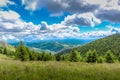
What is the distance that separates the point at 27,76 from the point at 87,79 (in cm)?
221

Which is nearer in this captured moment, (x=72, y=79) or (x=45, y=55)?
(x=72, y=79)

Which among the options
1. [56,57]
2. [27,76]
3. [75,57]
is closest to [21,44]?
[75,57]

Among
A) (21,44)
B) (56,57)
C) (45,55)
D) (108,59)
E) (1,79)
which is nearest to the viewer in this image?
(1,79)

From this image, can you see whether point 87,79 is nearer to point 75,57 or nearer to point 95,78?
point 95,78

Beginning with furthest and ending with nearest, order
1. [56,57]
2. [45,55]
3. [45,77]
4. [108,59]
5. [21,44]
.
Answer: [56,57] → [45,55] → [108,59] → [21,44] → [45,77]

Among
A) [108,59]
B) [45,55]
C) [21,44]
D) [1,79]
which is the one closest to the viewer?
[1,79]

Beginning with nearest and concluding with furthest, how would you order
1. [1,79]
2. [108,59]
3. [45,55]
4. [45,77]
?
[1,79]
[45,77]
[108,59]
[45,55]

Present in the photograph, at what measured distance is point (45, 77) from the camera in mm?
7086

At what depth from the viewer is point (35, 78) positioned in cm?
689

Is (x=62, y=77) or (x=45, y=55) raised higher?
(x=45, y=55)

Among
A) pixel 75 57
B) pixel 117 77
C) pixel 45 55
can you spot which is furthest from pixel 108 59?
pixel 117 77

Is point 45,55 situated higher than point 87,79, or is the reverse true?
point 45,55

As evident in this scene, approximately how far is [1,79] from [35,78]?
1165 millimetres

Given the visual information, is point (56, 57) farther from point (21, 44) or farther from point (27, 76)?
point (27, 76)
